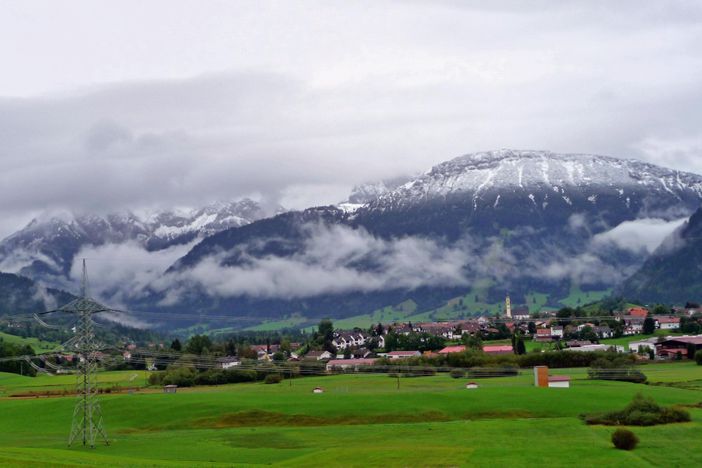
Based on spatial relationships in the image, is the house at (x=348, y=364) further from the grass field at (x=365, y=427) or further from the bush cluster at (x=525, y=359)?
the grass field at (x=365, y=427)

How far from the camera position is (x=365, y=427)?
9194 centimetres

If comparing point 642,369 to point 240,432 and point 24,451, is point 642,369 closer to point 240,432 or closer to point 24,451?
point 240,432

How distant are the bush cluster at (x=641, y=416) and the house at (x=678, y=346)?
261 feet

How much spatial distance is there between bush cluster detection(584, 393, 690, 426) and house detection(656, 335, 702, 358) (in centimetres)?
7960

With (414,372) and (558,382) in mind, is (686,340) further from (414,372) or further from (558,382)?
(558,382)

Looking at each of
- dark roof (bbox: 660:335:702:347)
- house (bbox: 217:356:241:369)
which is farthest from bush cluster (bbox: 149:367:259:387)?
dark roof (bbox: 660:335:702:347)

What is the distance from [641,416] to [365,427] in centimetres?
2457

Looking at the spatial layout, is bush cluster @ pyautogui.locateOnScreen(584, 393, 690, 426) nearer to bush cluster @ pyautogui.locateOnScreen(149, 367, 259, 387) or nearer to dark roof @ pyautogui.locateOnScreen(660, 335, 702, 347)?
bush cluster @ pyautogui.locateOnScreen(149, 367, 259, 387)

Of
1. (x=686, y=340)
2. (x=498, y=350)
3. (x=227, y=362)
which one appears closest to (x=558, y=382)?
(x=686, y=340)

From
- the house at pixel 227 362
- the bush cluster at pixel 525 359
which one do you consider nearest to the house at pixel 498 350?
the bush cluster at pixel 525 359

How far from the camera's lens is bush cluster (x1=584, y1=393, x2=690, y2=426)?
8625 centimetres

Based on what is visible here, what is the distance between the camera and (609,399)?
105 meters

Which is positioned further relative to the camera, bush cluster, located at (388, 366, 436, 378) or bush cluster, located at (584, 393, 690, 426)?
bush cluster, located at (388, 366, 436, 378)

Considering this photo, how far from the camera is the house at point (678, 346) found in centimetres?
16588
